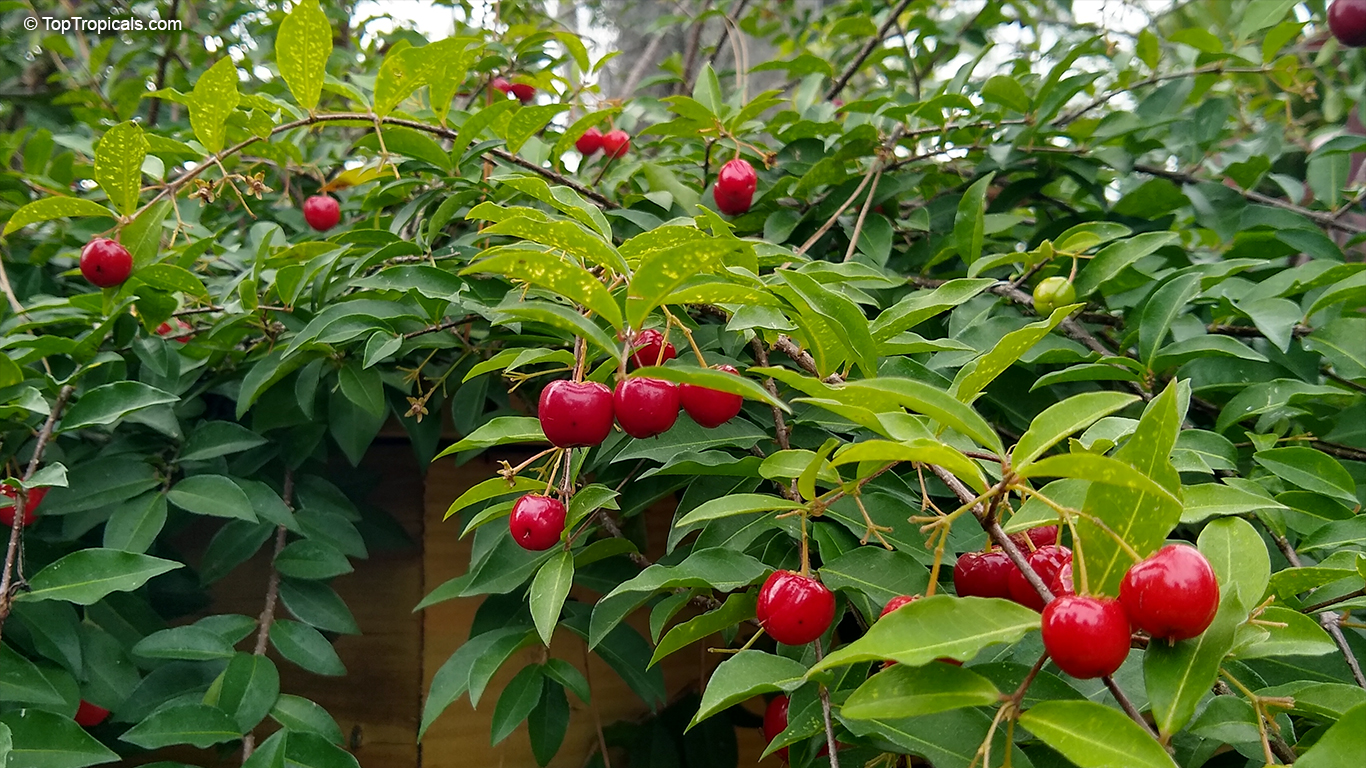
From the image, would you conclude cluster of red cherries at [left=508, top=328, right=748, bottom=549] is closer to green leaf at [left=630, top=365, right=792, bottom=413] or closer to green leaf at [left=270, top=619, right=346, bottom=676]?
green leaf at [left=630, top=365, right=792, bottom=413]

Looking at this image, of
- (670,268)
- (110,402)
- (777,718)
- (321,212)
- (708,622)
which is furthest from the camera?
(321,212)

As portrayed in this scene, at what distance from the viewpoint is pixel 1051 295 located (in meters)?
1.06

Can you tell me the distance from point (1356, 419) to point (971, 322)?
529 millimetres

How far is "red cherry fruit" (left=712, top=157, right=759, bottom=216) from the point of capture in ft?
4.15

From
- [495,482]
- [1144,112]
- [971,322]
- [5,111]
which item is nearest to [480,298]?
[495,482]

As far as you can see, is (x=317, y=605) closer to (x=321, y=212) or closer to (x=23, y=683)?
(x=23, y=683)

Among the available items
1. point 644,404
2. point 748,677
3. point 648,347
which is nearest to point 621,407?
point 644,404

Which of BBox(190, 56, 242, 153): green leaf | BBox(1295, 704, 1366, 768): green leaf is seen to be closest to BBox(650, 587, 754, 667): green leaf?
BBox(1295, 704, 1366, 768): green leaf

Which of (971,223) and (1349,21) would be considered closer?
(971,223)

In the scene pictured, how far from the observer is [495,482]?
82 centimetres

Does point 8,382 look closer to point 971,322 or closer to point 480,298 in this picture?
point 480,298

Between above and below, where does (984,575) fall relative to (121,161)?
below

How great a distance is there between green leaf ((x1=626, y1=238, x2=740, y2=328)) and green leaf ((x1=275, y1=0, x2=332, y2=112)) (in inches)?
25.4

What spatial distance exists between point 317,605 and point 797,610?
0.71 metres
